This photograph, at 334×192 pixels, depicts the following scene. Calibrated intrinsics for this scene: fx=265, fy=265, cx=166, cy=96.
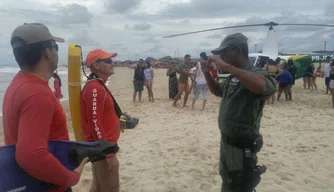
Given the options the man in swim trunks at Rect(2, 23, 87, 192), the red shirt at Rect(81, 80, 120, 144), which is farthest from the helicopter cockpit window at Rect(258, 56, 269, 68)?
the man in swim trunks at Rect(2, 23, 87, 192)

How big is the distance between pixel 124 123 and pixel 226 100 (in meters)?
1.15

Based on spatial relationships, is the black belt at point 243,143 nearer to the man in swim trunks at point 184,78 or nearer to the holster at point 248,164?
the holster at point 248,164

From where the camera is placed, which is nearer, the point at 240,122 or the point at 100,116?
the point at 240,122

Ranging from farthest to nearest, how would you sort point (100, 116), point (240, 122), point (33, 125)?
1. point (100, 116)
2. point (240, 122)
3. point (33, 125)

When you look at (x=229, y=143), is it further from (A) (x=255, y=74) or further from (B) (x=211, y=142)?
(B) (x=211, y=142)

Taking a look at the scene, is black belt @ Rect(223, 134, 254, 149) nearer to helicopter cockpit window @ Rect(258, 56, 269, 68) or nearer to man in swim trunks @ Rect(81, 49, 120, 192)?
man in swim trunks @ Rect(81, 49, 120, 192)

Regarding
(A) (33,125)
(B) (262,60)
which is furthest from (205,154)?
(B) (262,60)

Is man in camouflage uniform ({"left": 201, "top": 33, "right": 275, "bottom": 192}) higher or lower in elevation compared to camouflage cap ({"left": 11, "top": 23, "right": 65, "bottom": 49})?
lower

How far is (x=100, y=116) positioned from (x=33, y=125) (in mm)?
1147

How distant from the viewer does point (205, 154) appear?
4941 millimetres

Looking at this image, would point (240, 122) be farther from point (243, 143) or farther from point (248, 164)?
point (248, 164)

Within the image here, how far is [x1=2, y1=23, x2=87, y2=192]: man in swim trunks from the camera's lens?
128cm

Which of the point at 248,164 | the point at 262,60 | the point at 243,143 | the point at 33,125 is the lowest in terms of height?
the point at 248,164

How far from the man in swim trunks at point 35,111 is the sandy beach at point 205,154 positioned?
2.42 meters
